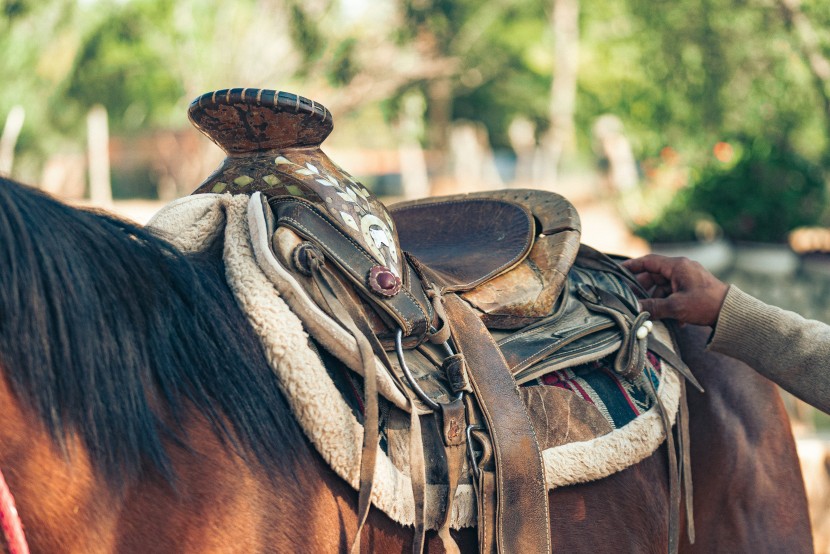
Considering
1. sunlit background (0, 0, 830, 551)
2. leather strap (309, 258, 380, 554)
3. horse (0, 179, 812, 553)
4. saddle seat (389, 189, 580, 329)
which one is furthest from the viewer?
sunlit background (0, 0, 830, 551)

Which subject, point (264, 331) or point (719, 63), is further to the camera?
point (719, 63)

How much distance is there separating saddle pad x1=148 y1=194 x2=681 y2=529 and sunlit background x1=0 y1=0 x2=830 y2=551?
0.22 m

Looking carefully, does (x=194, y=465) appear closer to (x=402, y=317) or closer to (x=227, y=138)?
(x=402, y=317)

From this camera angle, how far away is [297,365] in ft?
3.86

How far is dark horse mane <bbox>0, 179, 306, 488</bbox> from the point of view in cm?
97

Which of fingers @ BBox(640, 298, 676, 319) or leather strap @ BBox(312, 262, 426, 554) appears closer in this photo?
leather strap @ BBox(312, 262, 426, 554)

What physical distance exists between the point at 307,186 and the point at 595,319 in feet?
2.37

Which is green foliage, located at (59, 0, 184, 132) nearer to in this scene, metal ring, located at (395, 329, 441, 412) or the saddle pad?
the saddle pad

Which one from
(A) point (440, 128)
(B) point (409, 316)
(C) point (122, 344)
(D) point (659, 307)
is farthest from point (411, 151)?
(C) point (122, 344)

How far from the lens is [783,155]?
26.6ft

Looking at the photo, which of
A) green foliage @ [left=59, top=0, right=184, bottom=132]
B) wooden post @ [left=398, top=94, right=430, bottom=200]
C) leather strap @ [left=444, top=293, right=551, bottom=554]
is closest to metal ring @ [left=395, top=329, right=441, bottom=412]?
leather strap @ [left=444, top=293, right=551, bottom=554]

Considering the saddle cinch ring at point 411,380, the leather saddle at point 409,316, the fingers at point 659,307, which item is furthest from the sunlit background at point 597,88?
the fingers at point 659,307

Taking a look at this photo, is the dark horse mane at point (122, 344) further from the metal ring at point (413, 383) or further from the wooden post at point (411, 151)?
the wooden post at point (411, 151)

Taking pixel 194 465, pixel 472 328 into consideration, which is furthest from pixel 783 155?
pixel 194 465
